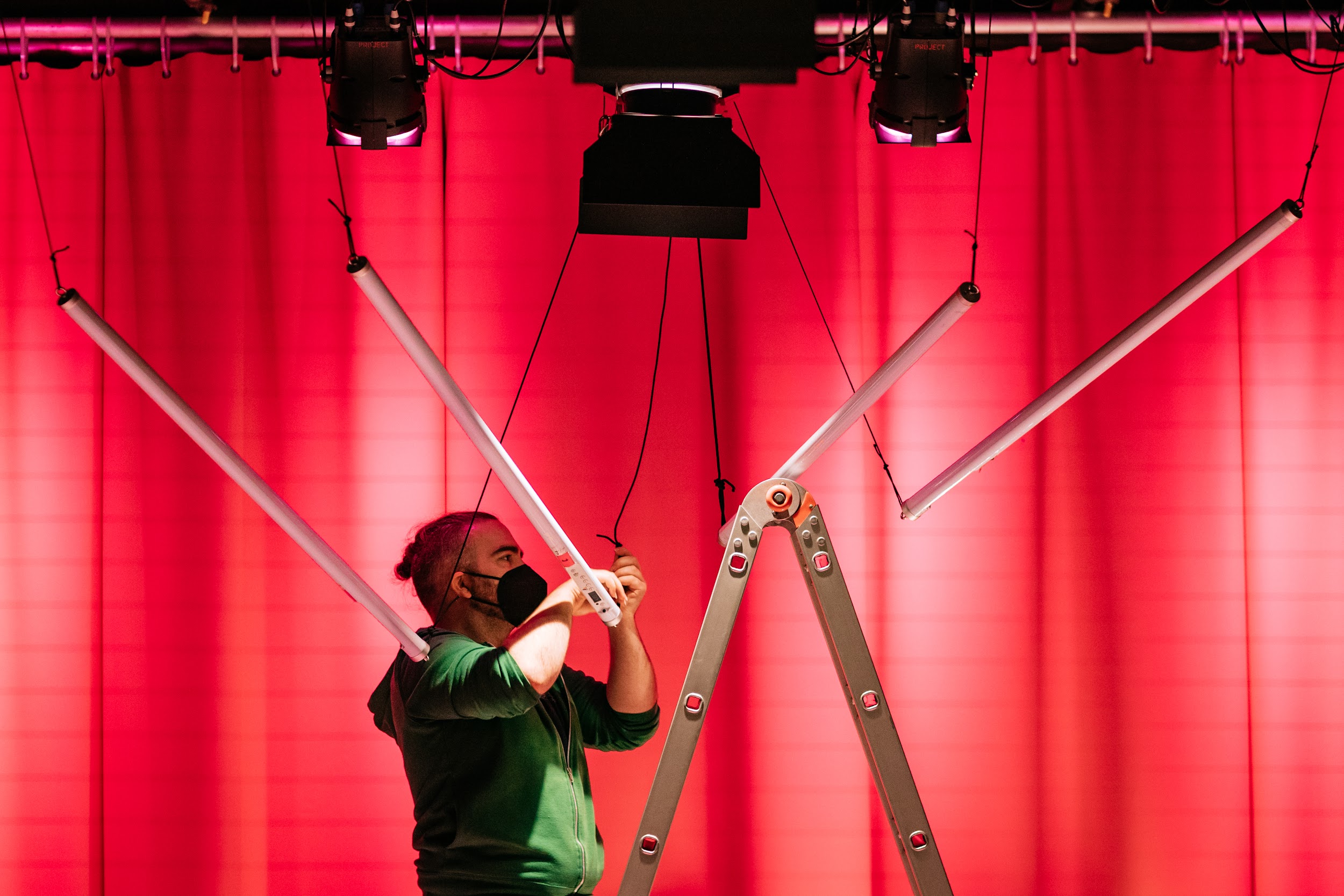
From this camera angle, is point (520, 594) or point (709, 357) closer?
point (520, 594)

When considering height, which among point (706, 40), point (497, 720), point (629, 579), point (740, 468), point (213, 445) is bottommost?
point (497, 720)

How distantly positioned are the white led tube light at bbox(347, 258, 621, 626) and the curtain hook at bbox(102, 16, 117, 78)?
1.55m

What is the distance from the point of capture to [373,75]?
6.87ft

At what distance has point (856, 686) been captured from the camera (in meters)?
1.67

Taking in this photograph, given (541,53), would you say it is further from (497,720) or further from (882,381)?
(497,720)

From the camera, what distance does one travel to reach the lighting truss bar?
2.67 metres

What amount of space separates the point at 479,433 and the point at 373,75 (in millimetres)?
909

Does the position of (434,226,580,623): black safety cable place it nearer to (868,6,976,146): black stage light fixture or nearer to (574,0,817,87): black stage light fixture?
(574,0,817,87): black stage light fixture

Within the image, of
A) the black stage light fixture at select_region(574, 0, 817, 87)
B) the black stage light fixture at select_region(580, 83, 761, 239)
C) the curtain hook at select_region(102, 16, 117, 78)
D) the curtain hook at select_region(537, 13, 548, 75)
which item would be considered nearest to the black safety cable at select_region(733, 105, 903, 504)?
the curtain hook at select_region(537, 13, 548, 75)

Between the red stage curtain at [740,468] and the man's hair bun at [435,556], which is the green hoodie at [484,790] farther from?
the red stage curtain at [740,468]

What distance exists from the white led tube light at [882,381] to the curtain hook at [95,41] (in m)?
1.98

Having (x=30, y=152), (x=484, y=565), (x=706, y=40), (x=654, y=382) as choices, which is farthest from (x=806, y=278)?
(x=30, y=152)

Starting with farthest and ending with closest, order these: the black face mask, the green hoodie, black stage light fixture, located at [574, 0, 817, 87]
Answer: the black face mask, the green hoodie, black stage light fixture, located at [574, 0, 817, 87]

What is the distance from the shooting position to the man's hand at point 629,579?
6.45 ft
